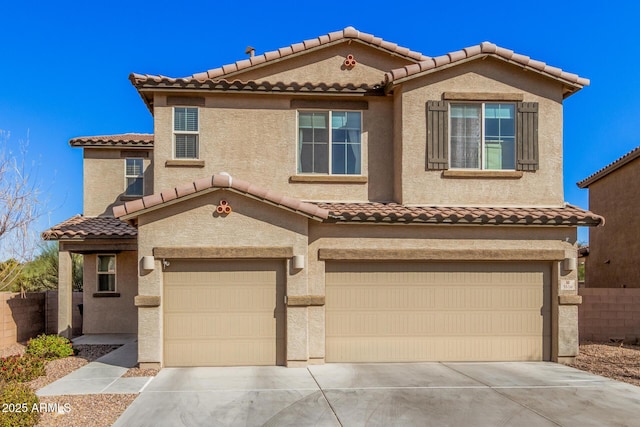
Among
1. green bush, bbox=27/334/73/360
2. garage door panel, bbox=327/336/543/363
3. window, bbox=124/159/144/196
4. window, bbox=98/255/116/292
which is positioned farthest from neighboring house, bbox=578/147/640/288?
green bush, bbox=27/334/73/360

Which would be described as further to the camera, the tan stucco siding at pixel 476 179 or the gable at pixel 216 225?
the tan stucco siding at pixel 476 179

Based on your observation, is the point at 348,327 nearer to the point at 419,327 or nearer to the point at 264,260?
the point at 419,327

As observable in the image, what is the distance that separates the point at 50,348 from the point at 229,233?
5.61m

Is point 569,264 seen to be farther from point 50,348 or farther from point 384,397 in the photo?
point 50,348

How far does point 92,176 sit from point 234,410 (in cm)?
1218

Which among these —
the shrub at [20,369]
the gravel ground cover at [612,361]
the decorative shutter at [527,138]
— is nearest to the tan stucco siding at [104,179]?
the shrub at [20,369]

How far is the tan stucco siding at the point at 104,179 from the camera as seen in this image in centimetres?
1848

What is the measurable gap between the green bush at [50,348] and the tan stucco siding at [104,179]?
538 centimetres

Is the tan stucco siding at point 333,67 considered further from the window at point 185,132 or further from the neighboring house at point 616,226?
the neighboring house at point 616,226

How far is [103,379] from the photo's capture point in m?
11.1

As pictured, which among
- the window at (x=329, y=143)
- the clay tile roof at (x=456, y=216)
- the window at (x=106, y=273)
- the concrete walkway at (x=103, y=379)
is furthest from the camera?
the window at (x=106, y=273)

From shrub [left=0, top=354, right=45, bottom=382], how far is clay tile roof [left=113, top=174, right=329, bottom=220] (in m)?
3.46

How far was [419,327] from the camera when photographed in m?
13.0

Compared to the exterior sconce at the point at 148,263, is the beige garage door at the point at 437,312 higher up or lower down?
lower down
